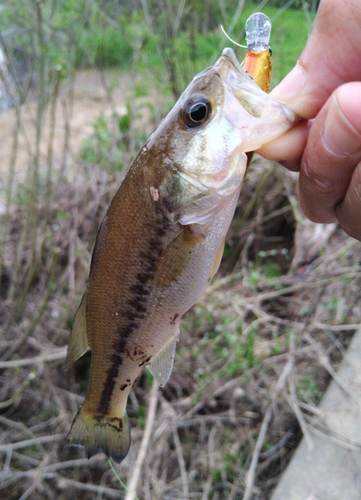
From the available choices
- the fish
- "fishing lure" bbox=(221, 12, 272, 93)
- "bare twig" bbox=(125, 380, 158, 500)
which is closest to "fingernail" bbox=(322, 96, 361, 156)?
the fish

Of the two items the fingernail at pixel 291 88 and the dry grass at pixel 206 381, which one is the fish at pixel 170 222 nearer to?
the fingernail at pixel 291 88

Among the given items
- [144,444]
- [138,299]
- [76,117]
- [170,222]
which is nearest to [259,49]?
[170,222]

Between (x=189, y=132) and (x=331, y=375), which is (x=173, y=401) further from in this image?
(x=189, y=132)

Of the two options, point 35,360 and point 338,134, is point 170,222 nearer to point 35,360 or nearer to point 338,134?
point 338,134

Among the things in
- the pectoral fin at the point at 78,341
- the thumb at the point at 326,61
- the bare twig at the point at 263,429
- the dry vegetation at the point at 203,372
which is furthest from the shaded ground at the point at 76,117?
the thumb at the point at 326,61

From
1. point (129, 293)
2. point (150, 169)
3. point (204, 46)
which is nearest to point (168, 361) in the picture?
point (129, 293)

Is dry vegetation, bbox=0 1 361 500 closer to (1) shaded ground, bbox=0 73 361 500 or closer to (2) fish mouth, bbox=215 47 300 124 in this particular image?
(1) shaded ground, bbox=0 73 361 500
